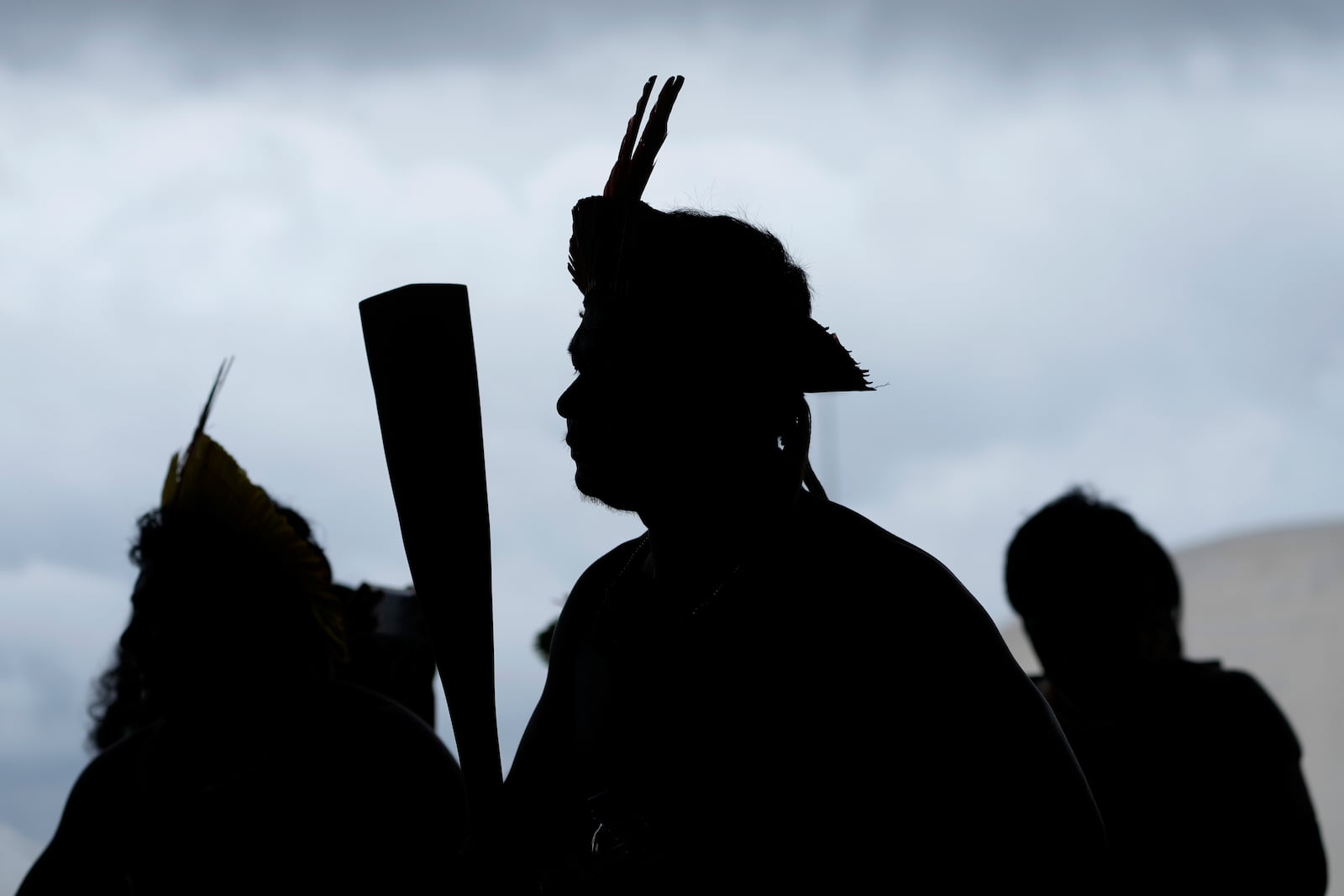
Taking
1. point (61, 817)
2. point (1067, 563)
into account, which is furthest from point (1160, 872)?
point (61, 817)

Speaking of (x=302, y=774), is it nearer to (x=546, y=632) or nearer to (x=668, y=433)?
(x=546, y=632)

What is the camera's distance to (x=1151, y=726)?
2621 mm

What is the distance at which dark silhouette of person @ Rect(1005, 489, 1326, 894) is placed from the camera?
2.44 m

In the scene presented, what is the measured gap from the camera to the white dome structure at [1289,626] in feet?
49.7

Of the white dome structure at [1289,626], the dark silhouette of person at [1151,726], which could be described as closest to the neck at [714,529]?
the dark silhouette of person at [1151,726]

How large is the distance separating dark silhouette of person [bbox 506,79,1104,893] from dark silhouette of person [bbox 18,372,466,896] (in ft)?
1.99

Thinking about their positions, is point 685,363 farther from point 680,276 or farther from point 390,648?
point 390,648

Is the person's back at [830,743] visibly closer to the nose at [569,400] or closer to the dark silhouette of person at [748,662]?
the dark silhouette of person at [748,662]

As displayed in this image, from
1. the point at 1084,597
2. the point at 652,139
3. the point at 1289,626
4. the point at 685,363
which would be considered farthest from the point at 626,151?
the point at 1289,626

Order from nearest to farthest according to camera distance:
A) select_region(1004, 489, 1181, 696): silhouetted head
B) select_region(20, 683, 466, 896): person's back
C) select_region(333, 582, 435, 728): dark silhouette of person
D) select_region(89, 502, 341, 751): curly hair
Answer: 1. select_region(20, 683, 466, 896): person's back
2. select_region(89, 502, 341, 751): curly hair
3. select_region(1004, 489, 1181, 696): silhouetted head
4. select_region(333, 582, 435, 728): dark silhouette of person

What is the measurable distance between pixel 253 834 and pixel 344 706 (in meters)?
0.25

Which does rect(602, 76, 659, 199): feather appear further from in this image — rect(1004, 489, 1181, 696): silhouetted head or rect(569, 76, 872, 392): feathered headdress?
rect(1004, 489, 1181, 696): silhouetted head

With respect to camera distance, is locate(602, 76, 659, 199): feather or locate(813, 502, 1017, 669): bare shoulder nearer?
locate(813, 502, 1017, 669): bare shoulder

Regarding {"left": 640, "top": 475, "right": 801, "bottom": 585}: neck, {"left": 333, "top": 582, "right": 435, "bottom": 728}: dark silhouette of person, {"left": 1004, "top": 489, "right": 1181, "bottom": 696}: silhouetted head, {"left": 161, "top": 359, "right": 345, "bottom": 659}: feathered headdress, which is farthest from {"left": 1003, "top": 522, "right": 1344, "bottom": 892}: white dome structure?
{"left": 640, "top": 475, "right": 801, "bottom": 585}: neck
